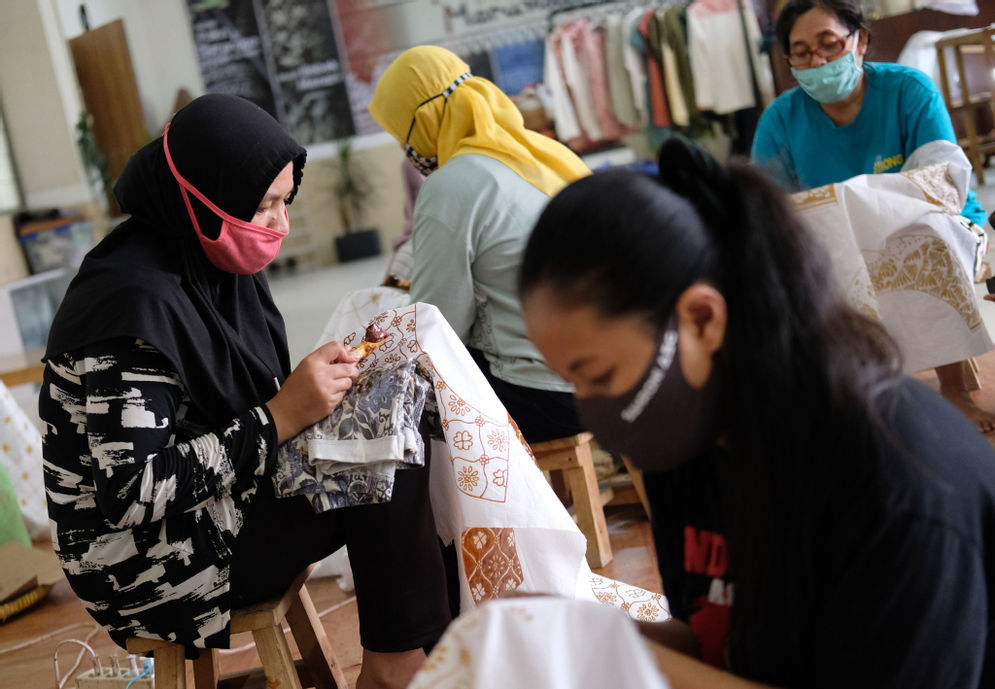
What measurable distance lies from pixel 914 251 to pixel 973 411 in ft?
1.68

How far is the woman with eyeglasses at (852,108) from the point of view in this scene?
2.51m

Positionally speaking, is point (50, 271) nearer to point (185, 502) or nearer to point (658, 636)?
point (185, 502)

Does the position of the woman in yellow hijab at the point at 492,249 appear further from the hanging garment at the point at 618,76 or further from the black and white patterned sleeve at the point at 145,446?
the hanging garment at the point at 618,76

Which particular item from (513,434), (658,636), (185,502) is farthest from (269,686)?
(658,636)

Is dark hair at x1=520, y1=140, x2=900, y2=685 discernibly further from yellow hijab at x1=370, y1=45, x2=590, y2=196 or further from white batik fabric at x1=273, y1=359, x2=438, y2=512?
yellow hijab at x1=370, y1=45, x2=590, y2=196

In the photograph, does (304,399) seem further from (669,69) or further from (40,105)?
(40,105)

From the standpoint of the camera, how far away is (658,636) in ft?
3.19

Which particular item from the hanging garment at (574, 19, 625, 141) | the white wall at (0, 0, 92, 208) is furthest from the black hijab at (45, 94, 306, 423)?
the white wall at (0, 0, 92, 208)

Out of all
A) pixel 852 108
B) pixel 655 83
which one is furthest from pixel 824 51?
pixel 655 83

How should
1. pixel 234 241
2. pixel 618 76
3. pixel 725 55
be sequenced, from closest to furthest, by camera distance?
pixel 234 241 < pixel 725 55 < pixel 618 76

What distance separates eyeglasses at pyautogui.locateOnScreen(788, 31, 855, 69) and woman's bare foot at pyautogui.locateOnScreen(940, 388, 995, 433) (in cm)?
96

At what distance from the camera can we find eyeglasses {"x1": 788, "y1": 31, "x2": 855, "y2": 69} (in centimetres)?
256

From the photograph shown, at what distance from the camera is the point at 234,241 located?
62.1 inches

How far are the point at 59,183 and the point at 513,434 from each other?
249 inches
